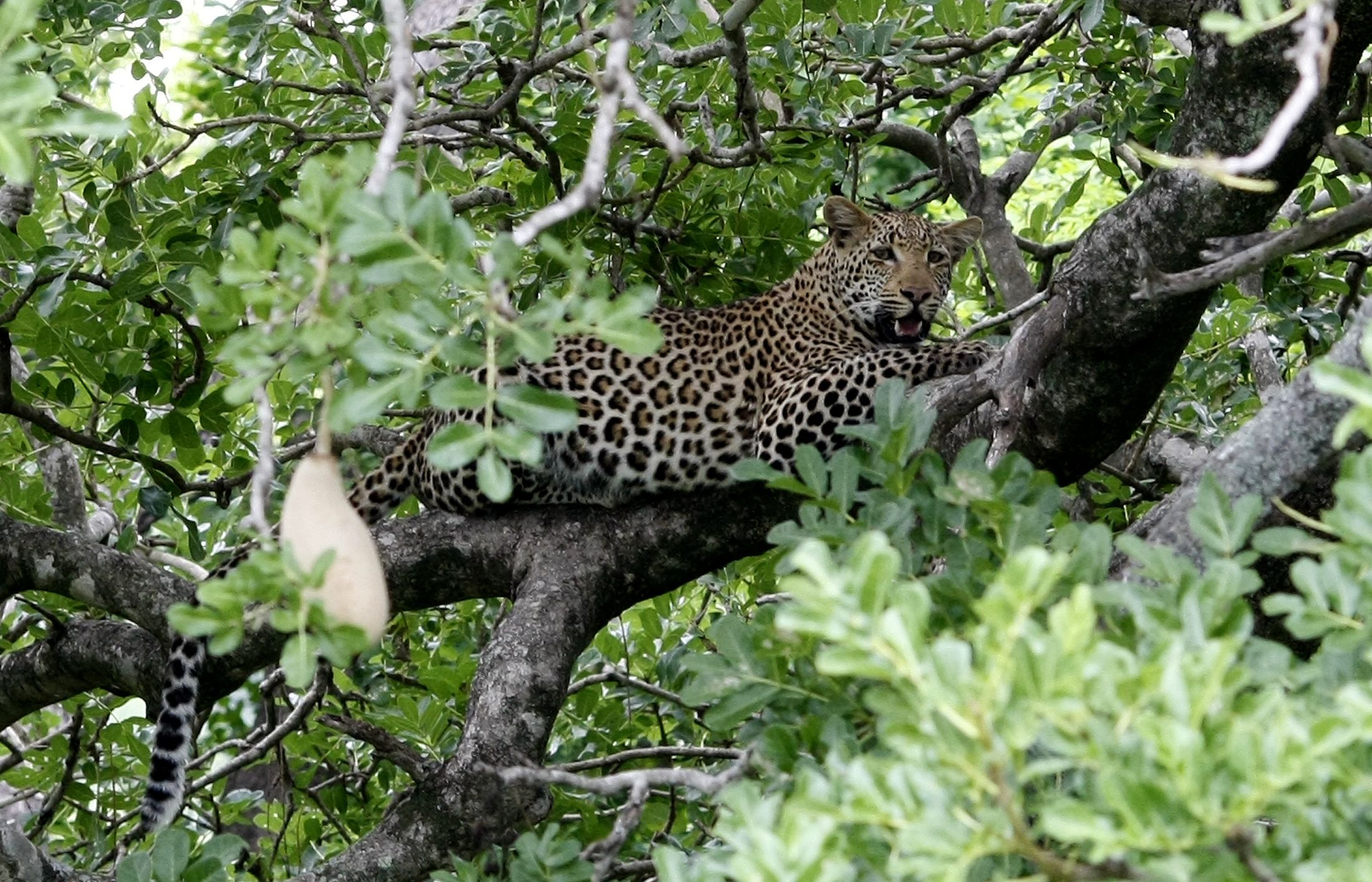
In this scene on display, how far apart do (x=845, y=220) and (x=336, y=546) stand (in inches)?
178

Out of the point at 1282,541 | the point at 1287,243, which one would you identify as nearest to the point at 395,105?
the point at 1282,541

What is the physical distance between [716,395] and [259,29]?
77.1 inches

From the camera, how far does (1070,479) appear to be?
482 centimetres

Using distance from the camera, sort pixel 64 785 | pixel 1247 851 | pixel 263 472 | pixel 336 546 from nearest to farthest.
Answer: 1. pixel 1247 851
2. pixel 336 546
3. pixel 263 472
4. pixel 64 785

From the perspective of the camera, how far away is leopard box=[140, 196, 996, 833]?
5.66 m

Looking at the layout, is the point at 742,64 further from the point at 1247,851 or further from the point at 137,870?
the point at 1247,851

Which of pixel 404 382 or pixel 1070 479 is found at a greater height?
pixel 404 382

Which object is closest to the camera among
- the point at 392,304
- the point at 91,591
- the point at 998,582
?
the point at 998,582

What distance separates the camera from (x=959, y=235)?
6730 millimetres

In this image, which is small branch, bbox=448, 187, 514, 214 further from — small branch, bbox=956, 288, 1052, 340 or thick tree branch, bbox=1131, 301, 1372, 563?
thick tree branch, bbox=1131, 301, 1372, 563

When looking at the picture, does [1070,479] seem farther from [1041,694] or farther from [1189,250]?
[1041,694]

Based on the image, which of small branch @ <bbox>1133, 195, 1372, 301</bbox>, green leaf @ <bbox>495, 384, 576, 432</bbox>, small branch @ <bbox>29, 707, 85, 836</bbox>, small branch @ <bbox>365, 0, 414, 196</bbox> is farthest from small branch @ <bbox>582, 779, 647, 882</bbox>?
small branch @ <bbox>29, 707, 85, 836</bbox>

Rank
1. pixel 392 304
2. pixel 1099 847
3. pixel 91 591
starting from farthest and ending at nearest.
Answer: pixel 91 591 < pixel 392 304 < pixel 1099 847

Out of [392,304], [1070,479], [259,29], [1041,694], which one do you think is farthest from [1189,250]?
[259,29]
